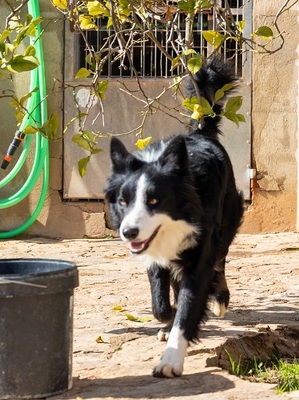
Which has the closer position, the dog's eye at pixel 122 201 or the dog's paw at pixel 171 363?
the dog's paw at pixel 171 363

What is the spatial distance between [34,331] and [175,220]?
1.14 metres

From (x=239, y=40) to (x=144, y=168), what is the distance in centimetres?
85

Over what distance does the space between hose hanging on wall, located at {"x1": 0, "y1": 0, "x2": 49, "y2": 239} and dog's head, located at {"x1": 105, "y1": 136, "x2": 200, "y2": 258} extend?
4.50 m

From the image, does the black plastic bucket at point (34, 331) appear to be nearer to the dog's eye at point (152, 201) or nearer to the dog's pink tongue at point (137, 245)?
the dog's pink tongue at point (137, 245)

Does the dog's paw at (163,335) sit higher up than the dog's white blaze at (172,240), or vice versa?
the dog's white blaze at (172,240)

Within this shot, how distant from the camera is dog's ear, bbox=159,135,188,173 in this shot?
4426mm

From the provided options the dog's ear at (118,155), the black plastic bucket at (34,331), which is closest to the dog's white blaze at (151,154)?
the dog's ear at (118,155)

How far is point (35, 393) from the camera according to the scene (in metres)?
3.66

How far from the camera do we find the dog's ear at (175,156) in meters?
4.43

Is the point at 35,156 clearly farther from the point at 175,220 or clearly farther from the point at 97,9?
the point at 175,220

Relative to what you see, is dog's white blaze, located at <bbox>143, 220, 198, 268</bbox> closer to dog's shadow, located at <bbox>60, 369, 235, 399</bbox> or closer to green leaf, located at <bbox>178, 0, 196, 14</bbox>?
dog's shadow, located at <bbox>60, 369, 235, 399</bbox>

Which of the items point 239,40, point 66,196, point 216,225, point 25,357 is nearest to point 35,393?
point 25,357

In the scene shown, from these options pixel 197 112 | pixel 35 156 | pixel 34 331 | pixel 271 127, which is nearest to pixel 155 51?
pixel 271 127

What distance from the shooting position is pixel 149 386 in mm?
3910
